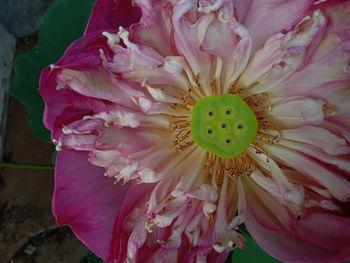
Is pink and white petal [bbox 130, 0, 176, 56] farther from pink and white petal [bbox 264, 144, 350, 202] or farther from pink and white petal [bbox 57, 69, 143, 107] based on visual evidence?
pink and white petal [bbox 264, 144, 350, 202]

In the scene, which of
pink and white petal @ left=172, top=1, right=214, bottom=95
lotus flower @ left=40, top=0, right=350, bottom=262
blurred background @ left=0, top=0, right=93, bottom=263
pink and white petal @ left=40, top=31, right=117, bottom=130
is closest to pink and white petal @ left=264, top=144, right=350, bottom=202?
lotus flower @ left=40, top=0, right=350, bottom=262

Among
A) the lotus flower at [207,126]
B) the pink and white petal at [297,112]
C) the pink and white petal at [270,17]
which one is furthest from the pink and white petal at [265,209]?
the pink and white petal at [270,17]

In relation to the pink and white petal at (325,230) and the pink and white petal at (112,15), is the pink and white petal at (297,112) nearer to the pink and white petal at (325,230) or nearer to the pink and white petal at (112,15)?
the pink and white petal at (325,230)

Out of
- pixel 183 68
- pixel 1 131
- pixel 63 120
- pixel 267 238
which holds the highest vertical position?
pixel 183 68

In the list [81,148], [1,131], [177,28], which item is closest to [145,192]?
[81,148]

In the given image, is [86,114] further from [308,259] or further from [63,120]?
[308,259]
